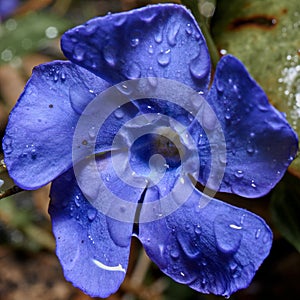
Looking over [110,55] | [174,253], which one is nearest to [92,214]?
[174,253]

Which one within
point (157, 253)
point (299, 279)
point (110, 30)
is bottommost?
point (299, 279)

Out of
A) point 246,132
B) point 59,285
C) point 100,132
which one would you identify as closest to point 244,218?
point 246,132

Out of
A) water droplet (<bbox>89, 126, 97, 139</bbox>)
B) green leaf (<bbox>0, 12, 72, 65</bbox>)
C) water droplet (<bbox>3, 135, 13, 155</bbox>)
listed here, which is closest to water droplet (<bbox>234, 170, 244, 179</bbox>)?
water droplet (<bbox>89, 126, 97, 139</bbox>)

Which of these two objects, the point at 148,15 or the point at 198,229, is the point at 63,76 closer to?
the point at 148,15

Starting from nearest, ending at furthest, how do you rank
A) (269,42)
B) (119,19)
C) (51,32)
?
(119,19) < (269,42) < (51,32)

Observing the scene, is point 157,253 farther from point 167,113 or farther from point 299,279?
point 299,279

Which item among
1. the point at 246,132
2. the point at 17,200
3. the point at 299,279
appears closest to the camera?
the point at 246,132

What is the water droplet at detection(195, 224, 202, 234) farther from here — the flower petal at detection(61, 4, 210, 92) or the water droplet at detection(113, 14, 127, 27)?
the water droplet at detection(113, 14, 127, 27)
